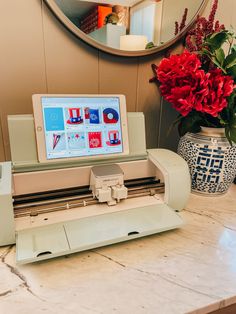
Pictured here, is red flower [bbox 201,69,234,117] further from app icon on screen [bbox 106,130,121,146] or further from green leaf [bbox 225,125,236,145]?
app icon on screen [bbox 106,130,121,146]

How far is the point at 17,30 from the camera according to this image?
66cm

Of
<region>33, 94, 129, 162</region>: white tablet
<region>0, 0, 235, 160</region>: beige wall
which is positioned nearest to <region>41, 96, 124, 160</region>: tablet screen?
<region>33, 94, 129, 162</region>: white tablet

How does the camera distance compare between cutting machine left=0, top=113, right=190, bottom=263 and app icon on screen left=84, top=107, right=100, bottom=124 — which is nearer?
cutting machine left=0, top=113, right=190, bottom=263

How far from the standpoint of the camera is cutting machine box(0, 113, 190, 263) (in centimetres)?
48

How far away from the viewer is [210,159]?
69 centimetres

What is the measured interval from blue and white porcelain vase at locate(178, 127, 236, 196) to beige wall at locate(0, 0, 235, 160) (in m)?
0.27

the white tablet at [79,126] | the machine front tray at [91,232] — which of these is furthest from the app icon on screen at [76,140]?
the machine front tray at [91,232]

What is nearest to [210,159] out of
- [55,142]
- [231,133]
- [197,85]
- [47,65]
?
[231,133]

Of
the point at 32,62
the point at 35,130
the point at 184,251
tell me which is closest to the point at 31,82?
the point at 32,62

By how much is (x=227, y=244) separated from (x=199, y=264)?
0.34 feet

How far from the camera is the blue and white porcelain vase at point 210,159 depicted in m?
0.69

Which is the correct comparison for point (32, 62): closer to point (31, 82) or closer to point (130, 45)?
point (31, 82)

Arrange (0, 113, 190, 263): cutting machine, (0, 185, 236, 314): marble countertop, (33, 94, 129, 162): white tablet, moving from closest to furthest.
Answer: (0, 185, 236, 314): marble countertop, (0, 113, 190, 263): cutting machine, (33, 94, 129, 162): white tablet

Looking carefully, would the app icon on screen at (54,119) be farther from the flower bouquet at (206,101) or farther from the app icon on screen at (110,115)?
the flower bouquet at (206,101)
